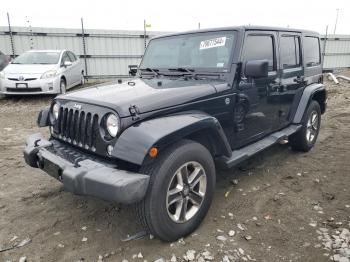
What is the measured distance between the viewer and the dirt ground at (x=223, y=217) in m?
2.80

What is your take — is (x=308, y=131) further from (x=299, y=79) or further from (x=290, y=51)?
(x=290, y=51)

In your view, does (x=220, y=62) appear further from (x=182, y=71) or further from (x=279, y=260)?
(x=279, y=260)

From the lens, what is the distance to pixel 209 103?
3264mm

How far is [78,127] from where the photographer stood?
303 cm

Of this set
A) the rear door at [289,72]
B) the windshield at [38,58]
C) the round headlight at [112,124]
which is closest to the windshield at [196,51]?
the rear door at [289,72]

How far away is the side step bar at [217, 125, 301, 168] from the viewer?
133 inches

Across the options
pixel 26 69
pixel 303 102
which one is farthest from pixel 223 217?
pixel 26 69

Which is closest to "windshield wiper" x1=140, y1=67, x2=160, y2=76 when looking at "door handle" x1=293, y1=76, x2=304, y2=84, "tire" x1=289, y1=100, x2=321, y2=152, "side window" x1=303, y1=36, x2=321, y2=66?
"door handle" x1=293, y1=76, x2=304, y2=84

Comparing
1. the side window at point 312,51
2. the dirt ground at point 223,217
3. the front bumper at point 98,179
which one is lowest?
the dirt ground at point 223,217

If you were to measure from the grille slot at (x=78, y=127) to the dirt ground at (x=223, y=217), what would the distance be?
0.85 meters

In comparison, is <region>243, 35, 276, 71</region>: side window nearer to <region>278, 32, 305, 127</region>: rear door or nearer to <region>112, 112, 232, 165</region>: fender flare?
<region>278, 32, 305, 127</region>: rear door

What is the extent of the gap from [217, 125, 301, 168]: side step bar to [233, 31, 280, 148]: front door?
0.23 ft

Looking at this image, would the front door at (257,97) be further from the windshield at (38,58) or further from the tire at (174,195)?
the windshield at (38,58)

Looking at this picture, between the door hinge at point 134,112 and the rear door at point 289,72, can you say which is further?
the rear door at point 289,72
